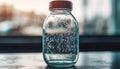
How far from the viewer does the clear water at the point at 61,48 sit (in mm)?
781

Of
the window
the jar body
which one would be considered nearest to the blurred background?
the window

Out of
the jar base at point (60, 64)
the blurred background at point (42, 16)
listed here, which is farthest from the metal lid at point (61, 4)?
the blurred background at point (42, 16)

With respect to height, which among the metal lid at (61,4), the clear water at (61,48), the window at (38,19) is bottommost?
the window at (38,19)

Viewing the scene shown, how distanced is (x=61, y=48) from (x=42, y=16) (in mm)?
1124

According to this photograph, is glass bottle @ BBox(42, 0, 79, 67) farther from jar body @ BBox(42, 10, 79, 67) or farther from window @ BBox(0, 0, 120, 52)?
window @ BBox(0, 0, 120, 52)

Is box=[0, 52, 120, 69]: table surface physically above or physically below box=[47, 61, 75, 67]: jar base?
below

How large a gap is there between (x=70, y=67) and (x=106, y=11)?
1.28 meters

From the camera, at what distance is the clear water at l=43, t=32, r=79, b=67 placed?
0.78 metres

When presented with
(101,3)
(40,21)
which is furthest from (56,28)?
(101,3)

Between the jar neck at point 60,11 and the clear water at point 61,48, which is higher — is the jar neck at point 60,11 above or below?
above

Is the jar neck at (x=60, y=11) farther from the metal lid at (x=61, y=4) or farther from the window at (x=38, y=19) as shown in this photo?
the window at (x=38, y=19)

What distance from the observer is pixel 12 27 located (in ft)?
6.19

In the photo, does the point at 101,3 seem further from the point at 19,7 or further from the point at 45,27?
the point at 45,27

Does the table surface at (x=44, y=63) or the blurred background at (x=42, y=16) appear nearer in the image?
the table surface at (x=44, y=63)
